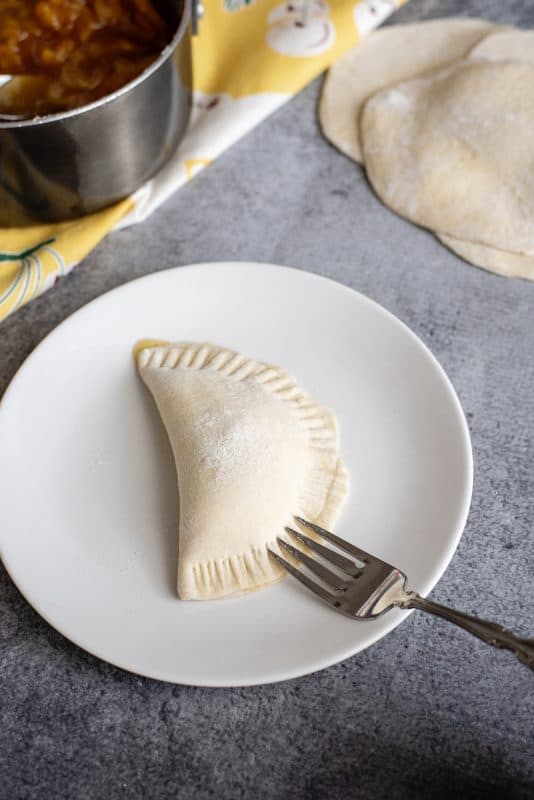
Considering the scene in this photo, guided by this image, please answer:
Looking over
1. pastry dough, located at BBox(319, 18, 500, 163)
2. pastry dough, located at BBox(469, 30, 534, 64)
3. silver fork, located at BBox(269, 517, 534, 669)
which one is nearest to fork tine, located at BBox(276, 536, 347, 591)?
silver fork, located at BBox(269, 517, 534, 669)

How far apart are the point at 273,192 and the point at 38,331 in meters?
0.42

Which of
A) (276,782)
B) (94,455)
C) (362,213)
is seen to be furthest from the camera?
(362,213)

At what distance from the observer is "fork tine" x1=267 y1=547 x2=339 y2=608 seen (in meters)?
0.81

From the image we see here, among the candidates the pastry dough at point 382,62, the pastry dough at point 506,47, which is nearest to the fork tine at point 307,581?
the pastry dough at point 382,62

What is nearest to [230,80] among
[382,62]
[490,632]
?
[382,62]

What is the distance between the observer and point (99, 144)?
3.29 ft

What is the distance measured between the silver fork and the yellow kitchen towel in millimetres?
548

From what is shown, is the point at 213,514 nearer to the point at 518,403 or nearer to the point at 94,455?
the point at 94,455

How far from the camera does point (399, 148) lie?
1213mm

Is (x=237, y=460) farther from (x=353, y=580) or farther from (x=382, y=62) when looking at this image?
(x=382, y=62)

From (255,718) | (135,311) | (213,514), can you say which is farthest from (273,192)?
(255,718)

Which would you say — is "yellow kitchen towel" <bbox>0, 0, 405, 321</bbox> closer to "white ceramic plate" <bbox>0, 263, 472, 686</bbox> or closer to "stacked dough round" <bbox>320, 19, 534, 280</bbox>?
"stacked dough round" <bbox>320, 19, 534, 280</bbox>

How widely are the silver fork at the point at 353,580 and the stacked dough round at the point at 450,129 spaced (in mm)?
514

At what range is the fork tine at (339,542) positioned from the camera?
82 cm
